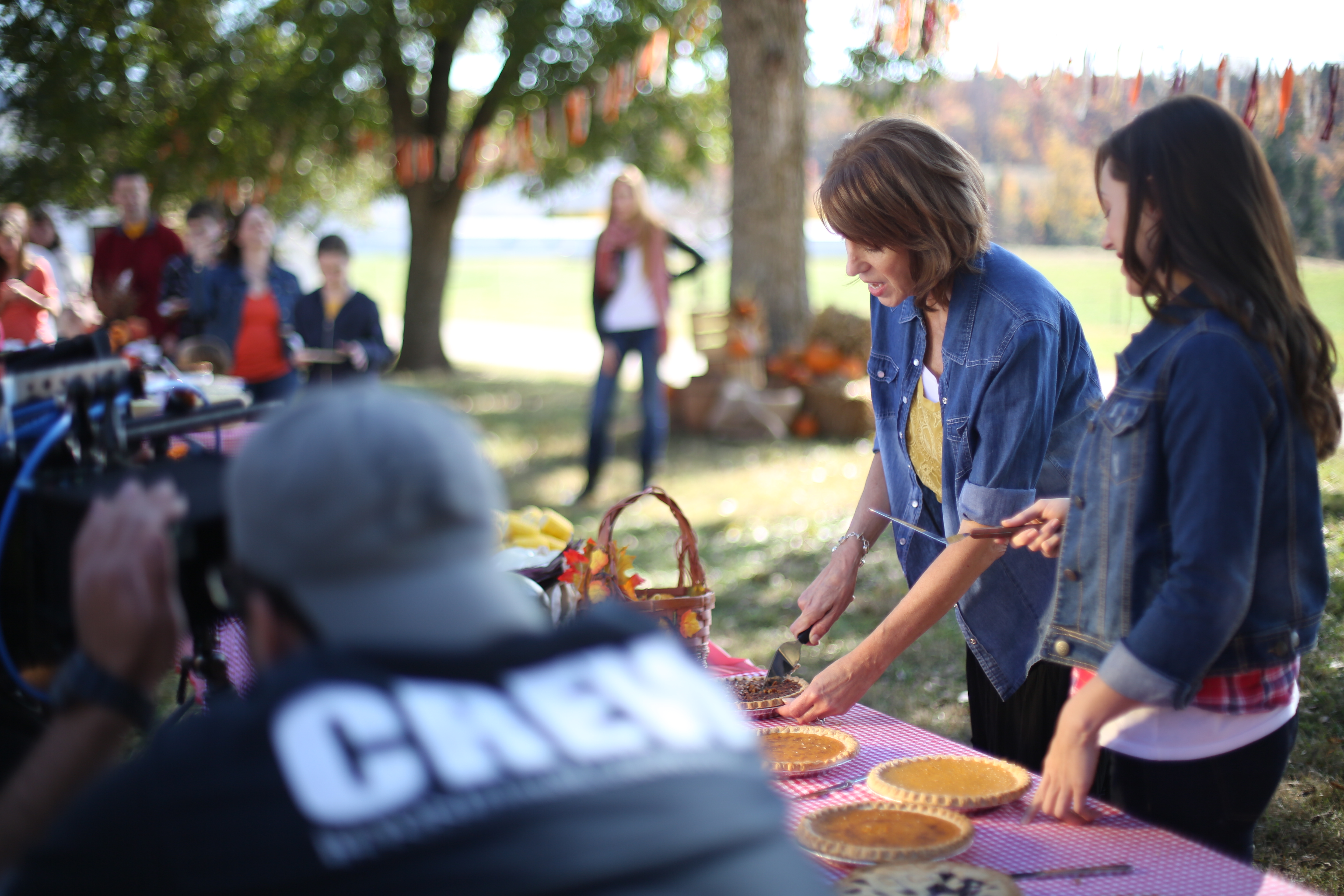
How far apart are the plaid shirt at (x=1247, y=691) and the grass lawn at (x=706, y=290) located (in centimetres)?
47

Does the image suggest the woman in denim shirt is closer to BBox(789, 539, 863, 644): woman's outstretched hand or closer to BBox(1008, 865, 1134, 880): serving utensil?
BBox(789, 539, 863, 644): woman's outstretched hand

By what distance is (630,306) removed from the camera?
22.5ft

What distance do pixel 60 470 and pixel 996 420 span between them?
5.05 ft

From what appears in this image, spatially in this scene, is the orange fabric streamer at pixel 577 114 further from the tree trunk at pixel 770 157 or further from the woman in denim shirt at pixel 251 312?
the woman in denim shirt at pixel 251 312

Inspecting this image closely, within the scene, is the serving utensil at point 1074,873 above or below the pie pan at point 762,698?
below

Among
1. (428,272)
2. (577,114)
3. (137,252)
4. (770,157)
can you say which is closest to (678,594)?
(137,252)

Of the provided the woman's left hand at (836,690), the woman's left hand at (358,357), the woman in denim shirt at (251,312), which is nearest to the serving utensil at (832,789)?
the woman's left hand at (836,690)

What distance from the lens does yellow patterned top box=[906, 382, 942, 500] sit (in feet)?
7.28

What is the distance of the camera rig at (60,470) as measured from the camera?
5.19 feet

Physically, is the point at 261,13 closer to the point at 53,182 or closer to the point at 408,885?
the point at 53,182

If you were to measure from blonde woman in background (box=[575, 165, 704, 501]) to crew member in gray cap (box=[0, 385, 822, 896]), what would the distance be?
5.82m

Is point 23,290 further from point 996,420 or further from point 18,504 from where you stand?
point 996,420

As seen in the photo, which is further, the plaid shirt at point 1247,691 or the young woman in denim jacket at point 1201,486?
the plaid shirt at point 1247,691

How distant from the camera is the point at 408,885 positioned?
82 centimetres
